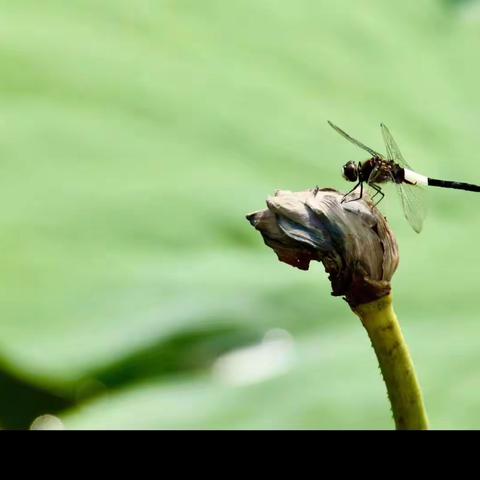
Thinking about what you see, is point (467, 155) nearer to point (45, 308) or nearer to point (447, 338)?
point (447, 338)

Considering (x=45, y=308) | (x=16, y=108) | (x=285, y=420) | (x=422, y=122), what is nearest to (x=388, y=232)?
(x=285, y=420)

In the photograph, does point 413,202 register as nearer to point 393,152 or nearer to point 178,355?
point 393,152

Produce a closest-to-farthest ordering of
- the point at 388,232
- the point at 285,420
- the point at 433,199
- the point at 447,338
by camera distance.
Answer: the point at 388,232
the point at 285,420
the point at 447,338
the point at 433,199

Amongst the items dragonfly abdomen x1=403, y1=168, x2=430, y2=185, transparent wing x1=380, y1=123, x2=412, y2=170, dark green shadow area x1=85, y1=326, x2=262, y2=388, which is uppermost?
transparent wing x1=380, y1=123, x2=412, y2=170

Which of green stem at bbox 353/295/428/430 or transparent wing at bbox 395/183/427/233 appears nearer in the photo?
green stem at bbox 353/295/428/430

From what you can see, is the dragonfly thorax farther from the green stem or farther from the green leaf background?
the green stem

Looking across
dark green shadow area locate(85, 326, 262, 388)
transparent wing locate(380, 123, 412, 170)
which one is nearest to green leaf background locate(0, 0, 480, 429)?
dark green shadow area locate(85, 326, 262, 388)

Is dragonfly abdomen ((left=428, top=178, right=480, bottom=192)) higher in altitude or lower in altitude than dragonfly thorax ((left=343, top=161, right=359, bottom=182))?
lower

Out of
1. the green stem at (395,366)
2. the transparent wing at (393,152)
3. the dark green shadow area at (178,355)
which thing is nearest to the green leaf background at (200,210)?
the dark green shadow area at (178,355)
